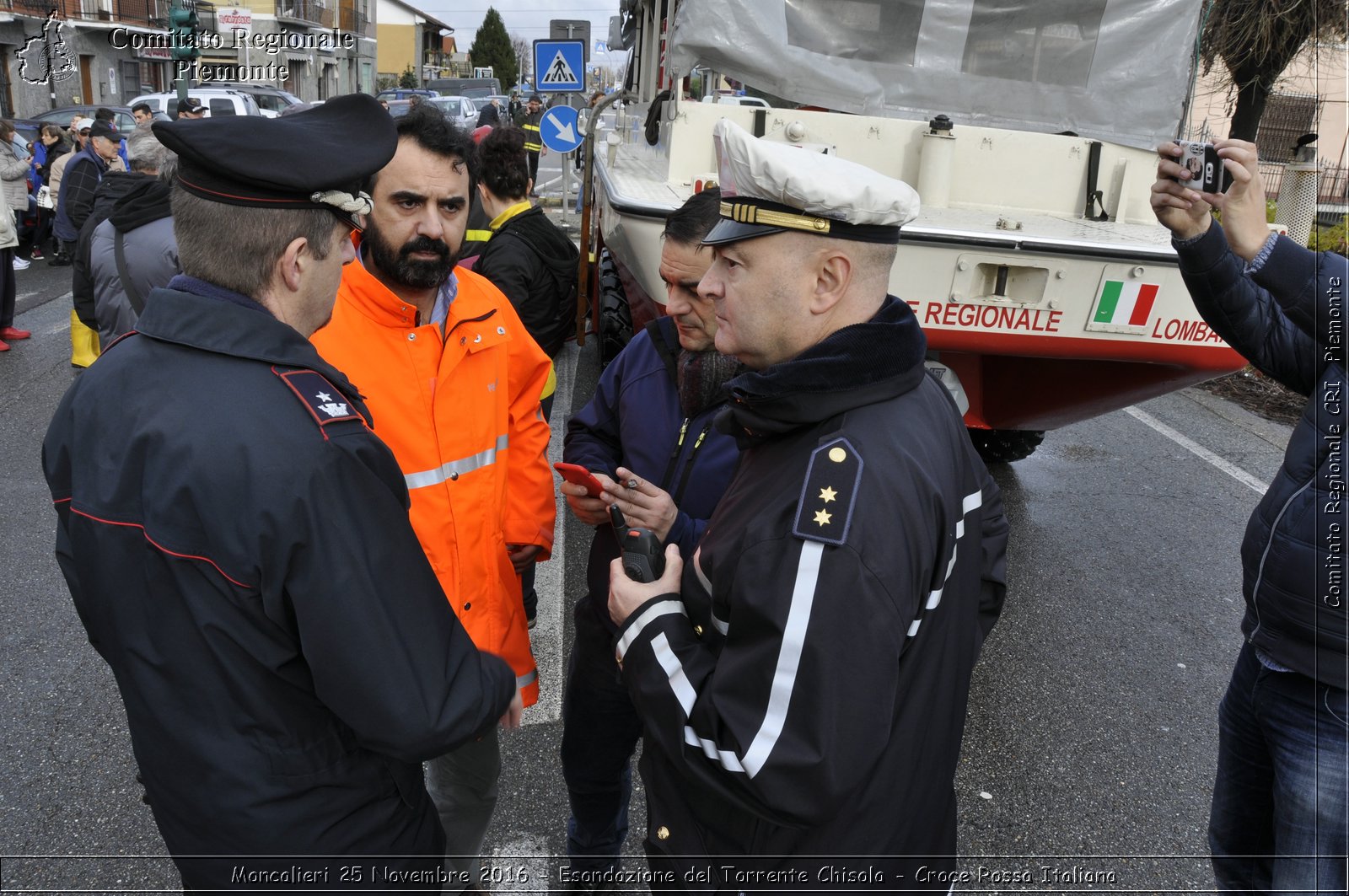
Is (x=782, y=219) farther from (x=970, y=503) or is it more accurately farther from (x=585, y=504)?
(x=585, y=504)

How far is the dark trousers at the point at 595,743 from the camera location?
7.90 ft

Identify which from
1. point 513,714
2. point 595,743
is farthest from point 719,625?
point 595,743

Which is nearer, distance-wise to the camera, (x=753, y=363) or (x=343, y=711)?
(x=343, y=711)

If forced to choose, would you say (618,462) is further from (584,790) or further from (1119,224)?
(1119,224)

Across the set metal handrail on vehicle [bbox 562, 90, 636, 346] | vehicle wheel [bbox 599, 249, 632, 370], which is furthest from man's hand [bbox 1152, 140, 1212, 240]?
metal handrail on vehicle [bbox 562, 90, 636, 346]

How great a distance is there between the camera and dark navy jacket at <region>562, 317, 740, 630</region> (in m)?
2.20

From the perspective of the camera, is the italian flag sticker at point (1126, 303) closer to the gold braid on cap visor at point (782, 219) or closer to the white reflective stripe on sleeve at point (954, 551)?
the white reflective stripe on sleeve at point (954, 551)

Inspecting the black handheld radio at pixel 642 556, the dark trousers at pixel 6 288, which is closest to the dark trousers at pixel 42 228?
the dark trousers at pixel 6 288

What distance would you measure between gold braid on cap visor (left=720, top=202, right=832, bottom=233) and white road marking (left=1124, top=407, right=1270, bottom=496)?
16.9ft

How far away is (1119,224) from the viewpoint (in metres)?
4.49

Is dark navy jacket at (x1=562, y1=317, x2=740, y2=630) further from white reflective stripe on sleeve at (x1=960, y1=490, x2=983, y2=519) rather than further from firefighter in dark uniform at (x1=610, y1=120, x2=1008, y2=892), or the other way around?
white reflective stripe on sleeve at (x1=960, y1=490, x2=983, y2=519)

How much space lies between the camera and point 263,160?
4.67 ft

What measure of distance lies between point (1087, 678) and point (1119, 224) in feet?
6.97

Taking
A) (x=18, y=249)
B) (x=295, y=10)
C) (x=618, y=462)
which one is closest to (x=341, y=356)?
(x=618, y=462)
